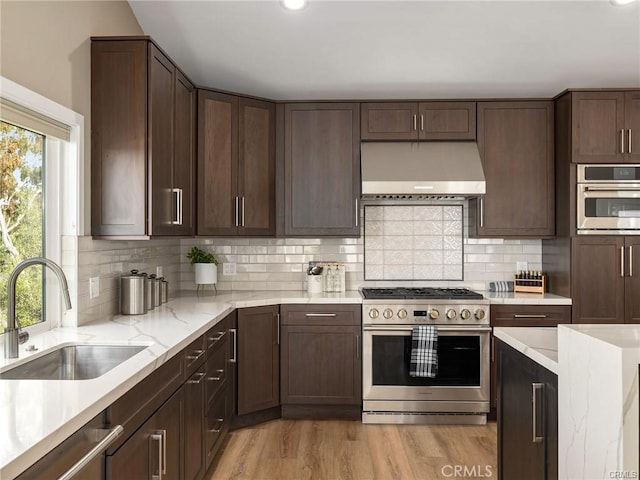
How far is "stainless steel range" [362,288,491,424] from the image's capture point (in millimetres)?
3732

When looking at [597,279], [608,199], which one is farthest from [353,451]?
[608,199]

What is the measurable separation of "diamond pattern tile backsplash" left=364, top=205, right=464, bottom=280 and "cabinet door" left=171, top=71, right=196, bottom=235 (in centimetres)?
157

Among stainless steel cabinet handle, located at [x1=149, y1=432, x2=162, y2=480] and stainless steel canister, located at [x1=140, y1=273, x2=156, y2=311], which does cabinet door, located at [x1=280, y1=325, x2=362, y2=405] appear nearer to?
stainless steel canister, located at [x1=140, y1=273, x2=156, y2=311]

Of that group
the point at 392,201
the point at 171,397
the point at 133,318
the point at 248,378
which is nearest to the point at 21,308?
the point at 133,318

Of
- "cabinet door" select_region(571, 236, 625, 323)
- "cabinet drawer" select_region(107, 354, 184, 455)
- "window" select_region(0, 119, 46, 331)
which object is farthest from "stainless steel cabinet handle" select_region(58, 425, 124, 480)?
"cabinet door" select_region(571, 236, 625, 323)

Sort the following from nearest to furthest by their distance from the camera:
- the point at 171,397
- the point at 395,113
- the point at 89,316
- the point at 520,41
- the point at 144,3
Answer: the point at 171,397 < the point at 89,316 < the point at 144,3 < the point at 520,41 < the point at 395,113

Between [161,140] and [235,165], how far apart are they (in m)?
0.98

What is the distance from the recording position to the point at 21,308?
2.33m

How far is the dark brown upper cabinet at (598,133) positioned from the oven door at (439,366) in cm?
151

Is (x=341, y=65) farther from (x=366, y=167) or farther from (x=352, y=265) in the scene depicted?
(x=352, y=265)

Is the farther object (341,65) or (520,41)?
(341,65)

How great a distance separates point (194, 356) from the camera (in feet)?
8.13

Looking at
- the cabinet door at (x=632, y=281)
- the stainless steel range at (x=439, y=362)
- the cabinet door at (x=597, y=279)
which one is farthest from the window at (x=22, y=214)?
the cabinet door at (x=632, y=281)

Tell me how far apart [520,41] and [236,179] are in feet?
7.42
